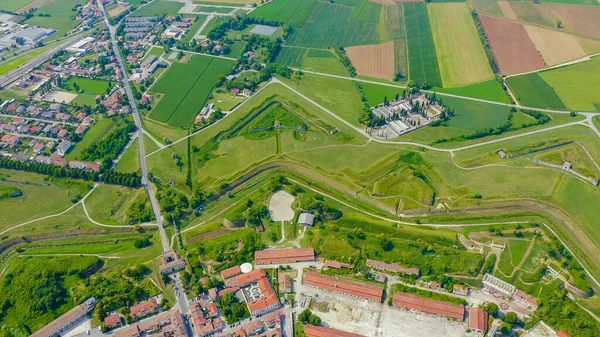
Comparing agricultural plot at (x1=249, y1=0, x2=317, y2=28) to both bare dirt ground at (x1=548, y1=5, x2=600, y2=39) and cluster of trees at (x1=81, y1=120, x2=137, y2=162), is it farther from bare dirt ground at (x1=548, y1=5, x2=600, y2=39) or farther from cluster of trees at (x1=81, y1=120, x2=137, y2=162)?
bare dirt ground at (x1=548, y1=5, x2=600, y2=39)

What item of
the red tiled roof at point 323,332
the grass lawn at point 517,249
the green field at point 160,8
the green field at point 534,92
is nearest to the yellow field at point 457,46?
the green field at point 534,92

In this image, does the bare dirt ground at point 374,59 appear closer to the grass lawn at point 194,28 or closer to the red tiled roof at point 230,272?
the grass lawn at point 194,28

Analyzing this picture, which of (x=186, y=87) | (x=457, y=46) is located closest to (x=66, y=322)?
(x=186, y=87)

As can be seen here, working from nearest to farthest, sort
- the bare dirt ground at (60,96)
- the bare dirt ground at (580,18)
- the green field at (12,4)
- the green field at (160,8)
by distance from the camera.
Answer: the bare dirt ground at (60,96), the bare dirt ground at (580,18), the green field at (160,8), the green field at (12,4)

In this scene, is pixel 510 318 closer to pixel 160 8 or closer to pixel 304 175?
pixel 304 175

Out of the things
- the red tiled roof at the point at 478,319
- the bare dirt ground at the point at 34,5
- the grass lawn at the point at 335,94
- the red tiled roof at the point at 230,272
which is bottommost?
the red tiled roof at the point at 230,272

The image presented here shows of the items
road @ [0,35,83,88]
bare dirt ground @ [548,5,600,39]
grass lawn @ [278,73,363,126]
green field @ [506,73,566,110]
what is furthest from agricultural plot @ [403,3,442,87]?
road @ [0,35,83,88]

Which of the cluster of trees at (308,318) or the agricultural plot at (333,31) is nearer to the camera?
the cluster of trees at (308,318)
